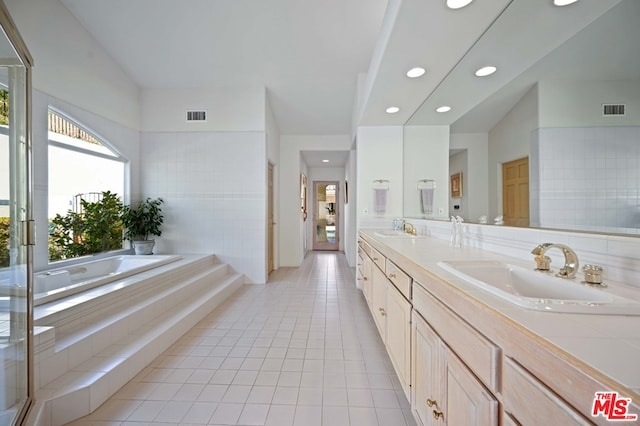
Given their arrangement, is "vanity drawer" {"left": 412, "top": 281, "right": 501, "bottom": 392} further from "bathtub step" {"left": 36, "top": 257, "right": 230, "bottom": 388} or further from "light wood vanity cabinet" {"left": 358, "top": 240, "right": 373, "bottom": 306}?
"bathtub step" {"left": 36, "top": 257, "right": 230, "bottom": 388}

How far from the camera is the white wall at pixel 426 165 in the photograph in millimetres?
2787

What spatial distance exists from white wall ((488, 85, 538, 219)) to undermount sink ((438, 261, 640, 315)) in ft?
2.26

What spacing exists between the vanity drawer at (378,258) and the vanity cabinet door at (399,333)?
0.27m

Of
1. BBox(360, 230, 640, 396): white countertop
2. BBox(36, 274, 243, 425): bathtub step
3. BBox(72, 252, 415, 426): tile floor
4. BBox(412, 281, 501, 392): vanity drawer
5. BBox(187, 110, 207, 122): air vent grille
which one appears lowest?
BBox(72, 252, 415, 426): tile floor

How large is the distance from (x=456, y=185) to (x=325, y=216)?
19.2ft

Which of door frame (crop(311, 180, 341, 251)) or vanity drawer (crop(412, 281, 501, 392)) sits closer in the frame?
vanity drawer (crop(412, 281, 501, 392))

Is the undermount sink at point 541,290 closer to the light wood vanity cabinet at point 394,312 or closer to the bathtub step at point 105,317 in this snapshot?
the light wood vanity cabinet at point 394,312

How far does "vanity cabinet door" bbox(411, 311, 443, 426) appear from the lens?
3.53 ft

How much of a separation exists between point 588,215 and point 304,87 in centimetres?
404

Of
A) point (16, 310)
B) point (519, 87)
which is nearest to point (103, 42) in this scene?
point (16, 310)

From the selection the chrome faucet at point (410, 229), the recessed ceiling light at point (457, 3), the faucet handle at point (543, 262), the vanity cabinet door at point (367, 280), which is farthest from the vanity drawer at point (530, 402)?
the chrome faucet at point (410, 229)

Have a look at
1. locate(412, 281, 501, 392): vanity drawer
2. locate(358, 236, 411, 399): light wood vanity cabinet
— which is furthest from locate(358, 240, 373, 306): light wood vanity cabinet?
locate(412, 281, 501, 392): vanity drawer

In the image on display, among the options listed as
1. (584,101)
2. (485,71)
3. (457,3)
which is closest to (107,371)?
(584,101)

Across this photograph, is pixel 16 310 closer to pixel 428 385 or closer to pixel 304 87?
pixel 428 385
